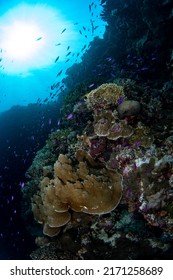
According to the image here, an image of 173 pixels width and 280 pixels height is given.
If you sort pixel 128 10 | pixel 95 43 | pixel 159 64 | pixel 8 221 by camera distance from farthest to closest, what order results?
pixel 95 43
pixel 128 10
pixel 159 64
pixel 8 221

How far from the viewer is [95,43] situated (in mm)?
23734

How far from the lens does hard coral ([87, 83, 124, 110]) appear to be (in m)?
5.65

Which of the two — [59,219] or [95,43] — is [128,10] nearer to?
[95,43]

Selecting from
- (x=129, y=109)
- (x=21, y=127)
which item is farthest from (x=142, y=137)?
(x=21, y=127)

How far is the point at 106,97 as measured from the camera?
5.68 meters

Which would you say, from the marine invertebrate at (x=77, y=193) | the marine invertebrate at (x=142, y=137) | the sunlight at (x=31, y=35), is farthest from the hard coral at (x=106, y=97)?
the sunlight at (x=31, y=35)

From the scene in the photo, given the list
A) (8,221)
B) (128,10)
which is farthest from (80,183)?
(128,10)

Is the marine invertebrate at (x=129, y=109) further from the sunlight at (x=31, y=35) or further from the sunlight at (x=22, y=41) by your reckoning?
the sunlight at (x=22, y=41)

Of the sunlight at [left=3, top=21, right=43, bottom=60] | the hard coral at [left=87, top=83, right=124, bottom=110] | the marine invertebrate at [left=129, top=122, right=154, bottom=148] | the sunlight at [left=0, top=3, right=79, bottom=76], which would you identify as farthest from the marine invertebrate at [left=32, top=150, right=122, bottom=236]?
the sunlight at [left=3, top=21, right=43, bottom=60]

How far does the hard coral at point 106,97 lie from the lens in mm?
5648

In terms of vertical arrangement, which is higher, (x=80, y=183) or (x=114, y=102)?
(x=114, y=102)

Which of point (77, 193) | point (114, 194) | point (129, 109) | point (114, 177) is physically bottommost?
point (114, 194)

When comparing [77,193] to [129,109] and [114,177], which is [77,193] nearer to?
[114,177]
